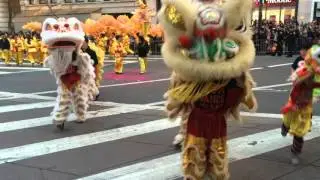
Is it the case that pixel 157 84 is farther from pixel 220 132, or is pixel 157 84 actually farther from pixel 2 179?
pixel 220 132

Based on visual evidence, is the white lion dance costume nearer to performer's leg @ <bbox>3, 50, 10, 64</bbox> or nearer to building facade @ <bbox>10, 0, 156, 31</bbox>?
performer's leg @ <bbox>3, 50, 10, 64</bbox>

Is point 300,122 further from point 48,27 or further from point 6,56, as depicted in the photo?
point 6,56

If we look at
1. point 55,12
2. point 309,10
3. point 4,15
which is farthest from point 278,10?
point 4,15

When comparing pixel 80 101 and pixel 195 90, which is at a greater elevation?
pixel 195 90

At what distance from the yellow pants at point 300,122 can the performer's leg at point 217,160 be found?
6.91ft

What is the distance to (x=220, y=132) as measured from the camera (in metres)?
4.70

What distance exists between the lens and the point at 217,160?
4637 millimetres

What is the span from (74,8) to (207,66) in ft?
150

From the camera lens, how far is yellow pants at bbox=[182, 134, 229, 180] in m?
4.64

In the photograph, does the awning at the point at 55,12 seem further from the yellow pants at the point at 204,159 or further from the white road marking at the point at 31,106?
the yellow pants at the point at 204,159

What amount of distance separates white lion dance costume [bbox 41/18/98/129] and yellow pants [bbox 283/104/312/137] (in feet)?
13.7

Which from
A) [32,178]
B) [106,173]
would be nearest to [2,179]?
[32,178]

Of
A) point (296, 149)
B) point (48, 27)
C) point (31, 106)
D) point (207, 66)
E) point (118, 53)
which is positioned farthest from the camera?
point (118, 53)

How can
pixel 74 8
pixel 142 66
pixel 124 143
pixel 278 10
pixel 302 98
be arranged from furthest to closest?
pixel 74 8, pixel 278 10, pixel 142 66, pixel 124 143, pixel 302 98
